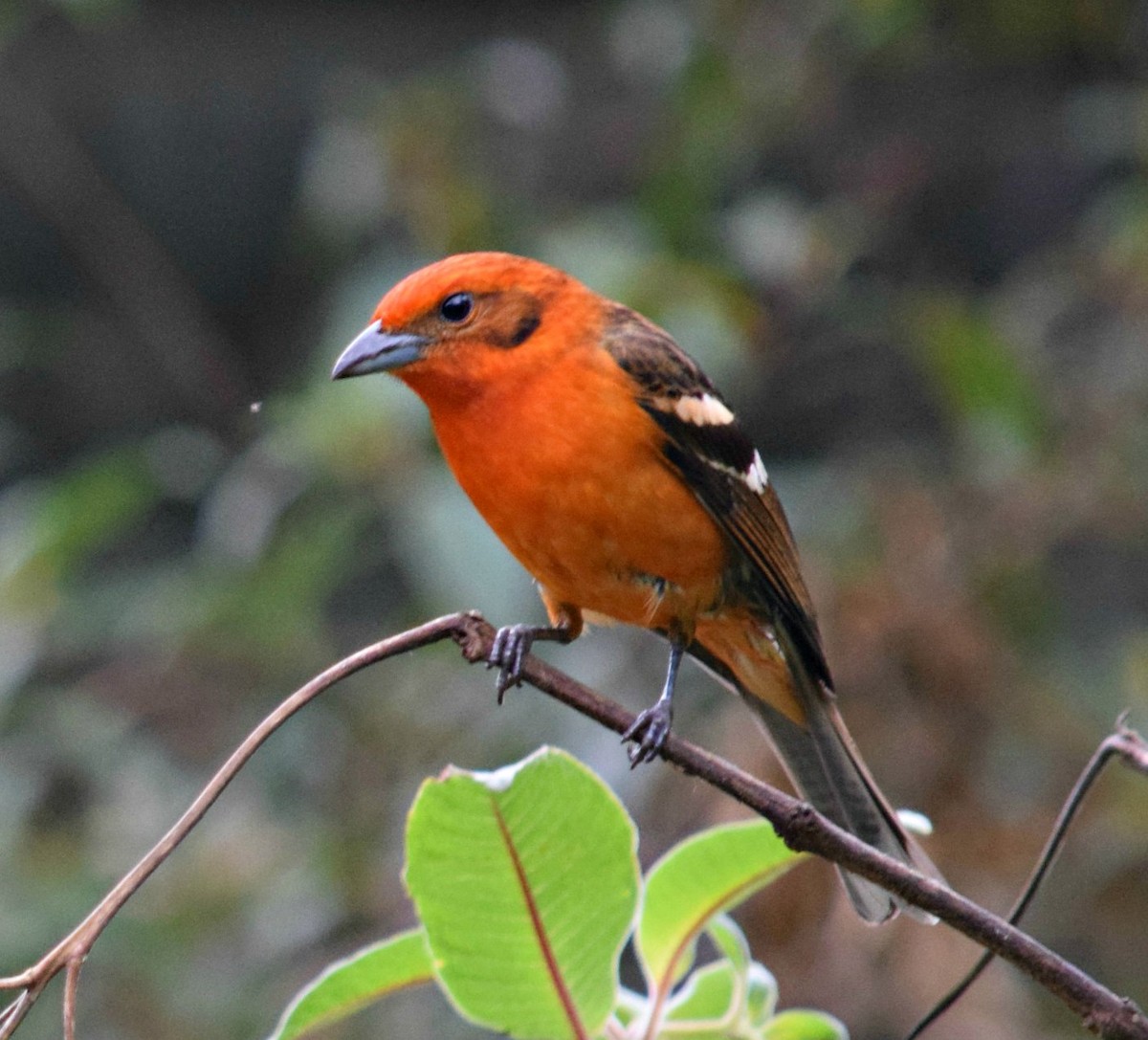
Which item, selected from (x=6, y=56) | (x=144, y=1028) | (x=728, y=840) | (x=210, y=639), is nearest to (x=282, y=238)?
(x=6, y=56)

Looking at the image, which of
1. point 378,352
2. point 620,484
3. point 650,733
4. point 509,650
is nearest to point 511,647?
point 509,650

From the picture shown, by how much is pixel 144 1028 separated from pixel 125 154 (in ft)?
13.0

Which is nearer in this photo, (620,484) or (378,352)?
(620,484)

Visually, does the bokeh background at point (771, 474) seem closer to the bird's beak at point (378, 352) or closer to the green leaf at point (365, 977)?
the bird's beak at point (378, 352)

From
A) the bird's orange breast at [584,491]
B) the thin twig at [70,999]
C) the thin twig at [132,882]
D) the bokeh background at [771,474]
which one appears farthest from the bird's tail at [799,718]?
the thin twig at [70,999]

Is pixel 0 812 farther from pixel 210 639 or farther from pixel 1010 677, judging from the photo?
pixel 1010 677

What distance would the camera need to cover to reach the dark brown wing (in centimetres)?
271

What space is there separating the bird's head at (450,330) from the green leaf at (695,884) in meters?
1.16

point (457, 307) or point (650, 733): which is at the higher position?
point (457, 307)

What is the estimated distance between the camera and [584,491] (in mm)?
2461

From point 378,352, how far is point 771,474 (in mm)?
1832

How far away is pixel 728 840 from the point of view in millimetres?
1619

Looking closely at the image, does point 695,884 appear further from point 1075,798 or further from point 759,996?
point 1075,798

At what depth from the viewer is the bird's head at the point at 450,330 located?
8.59ft
